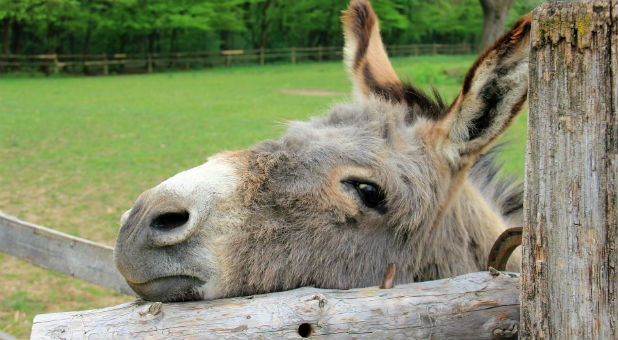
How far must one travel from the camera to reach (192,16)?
43562 millimetres

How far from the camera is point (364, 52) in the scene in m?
3.69

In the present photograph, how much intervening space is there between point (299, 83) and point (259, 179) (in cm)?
2735

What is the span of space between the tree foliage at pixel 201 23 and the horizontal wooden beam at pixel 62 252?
106 feet

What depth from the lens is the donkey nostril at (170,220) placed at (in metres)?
2.21

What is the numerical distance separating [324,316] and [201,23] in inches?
1673

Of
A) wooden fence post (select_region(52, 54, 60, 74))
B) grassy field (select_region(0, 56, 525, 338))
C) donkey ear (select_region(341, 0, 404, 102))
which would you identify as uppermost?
wooden fence post (select_region(52, 54, 60, 74))

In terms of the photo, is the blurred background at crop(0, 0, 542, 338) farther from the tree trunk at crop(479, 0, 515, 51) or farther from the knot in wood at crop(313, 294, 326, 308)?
the knot in wood at crop(313, 294, 326, 308)

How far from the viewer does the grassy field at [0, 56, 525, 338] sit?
652cm

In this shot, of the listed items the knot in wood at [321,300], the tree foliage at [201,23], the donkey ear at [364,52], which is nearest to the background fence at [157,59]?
the tree foliage at [201,23]

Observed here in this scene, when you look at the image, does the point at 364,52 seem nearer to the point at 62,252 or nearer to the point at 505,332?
the point at 505,332

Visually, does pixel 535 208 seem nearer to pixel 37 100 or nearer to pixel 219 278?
pixel 219 278

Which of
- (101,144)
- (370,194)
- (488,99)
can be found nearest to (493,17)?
(101,144)

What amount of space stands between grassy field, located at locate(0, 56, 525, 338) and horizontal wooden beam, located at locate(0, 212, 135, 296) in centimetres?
133

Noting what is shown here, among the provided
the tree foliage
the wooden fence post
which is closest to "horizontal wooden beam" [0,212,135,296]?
the tree foliage
